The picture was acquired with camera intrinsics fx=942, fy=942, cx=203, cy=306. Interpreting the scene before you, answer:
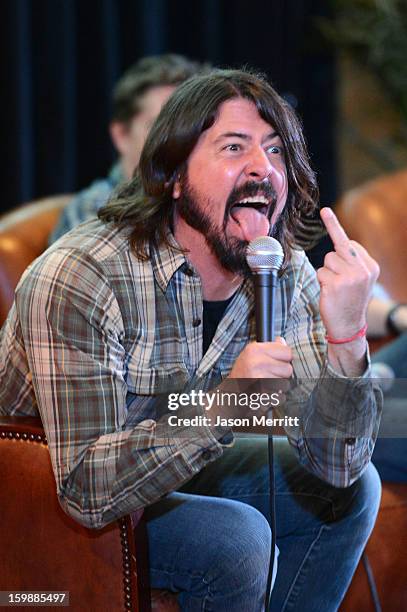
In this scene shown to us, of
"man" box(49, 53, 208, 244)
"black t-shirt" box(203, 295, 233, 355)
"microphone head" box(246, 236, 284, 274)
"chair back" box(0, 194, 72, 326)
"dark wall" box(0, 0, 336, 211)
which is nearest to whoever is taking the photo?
"microphone head" box(246, 236, 284, 274)

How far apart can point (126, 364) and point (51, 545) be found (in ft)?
0.76

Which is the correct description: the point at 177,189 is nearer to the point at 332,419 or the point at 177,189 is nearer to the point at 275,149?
the point at 275,149

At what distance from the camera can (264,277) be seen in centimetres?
99

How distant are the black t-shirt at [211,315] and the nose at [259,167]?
19cm

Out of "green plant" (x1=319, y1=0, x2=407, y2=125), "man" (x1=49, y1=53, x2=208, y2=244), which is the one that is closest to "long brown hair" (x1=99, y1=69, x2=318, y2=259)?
"man" (x1=49, y1=53, x2=208, y2=244)

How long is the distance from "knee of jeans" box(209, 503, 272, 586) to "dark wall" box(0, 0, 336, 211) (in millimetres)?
1257

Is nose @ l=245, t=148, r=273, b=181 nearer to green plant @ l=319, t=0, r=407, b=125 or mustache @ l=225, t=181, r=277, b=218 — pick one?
mustache @ l=225, t=181, r=277, b=218

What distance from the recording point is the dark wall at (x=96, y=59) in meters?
2.37

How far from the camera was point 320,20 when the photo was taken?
289 centimetres

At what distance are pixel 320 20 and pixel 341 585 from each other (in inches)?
81.4

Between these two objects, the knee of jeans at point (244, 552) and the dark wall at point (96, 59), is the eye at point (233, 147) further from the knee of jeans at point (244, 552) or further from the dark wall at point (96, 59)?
the dark wall at point (96, 59)

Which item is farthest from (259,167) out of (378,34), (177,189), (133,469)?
(378,34)

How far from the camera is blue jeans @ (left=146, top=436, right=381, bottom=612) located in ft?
3.65

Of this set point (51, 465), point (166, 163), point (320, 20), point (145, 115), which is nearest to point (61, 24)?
point (145, 115)
